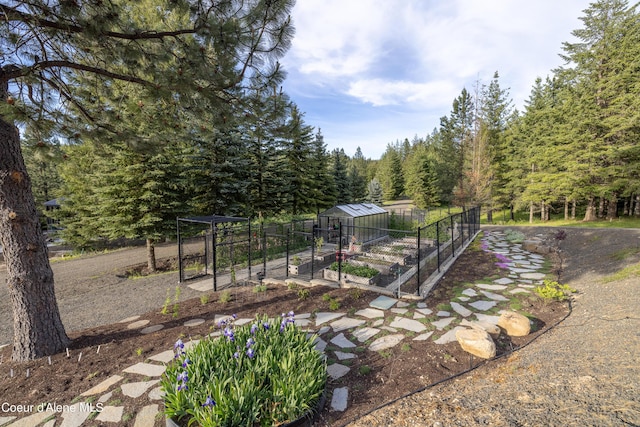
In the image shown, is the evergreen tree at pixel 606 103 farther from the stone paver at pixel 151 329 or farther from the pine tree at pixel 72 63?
the stone paver at pixel 151 329

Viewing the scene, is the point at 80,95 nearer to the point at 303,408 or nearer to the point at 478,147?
the point at 303,408

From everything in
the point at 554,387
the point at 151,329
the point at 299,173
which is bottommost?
the point at 151,329

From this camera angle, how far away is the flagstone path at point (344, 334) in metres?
2.35

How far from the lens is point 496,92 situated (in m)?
24.9

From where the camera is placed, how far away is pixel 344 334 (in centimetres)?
371

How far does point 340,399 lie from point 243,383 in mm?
914

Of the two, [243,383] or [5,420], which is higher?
[243,383]

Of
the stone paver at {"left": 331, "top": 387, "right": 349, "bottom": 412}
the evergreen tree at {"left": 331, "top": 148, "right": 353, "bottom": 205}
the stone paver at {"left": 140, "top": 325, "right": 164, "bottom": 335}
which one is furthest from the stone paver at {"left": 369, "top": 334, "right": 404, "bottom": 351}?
the evergreen tree at {"left": 331, "top": 148, "right": 353, "bottom": 205}

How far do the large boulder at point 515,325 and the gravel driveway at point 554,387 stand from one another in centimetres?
21

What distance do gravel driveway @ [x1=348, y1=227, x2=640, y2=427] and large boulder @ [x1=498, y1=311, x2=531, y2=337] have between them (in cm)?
21

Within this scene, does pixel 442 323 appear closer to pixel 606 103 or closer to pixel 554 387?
pixel 554 387

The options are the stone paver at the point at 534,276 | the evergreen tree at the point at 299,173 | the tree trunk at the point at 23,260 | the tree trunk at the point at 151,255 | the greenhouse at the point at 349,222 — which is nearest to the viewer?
the tree trunk at the point at 23,260

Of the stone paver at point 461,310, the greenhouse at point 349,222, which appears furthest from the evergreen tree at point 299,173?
the stone paver at point 461,310

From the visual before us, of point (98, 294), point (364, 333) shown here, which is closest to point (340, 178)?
point (98, 294)
